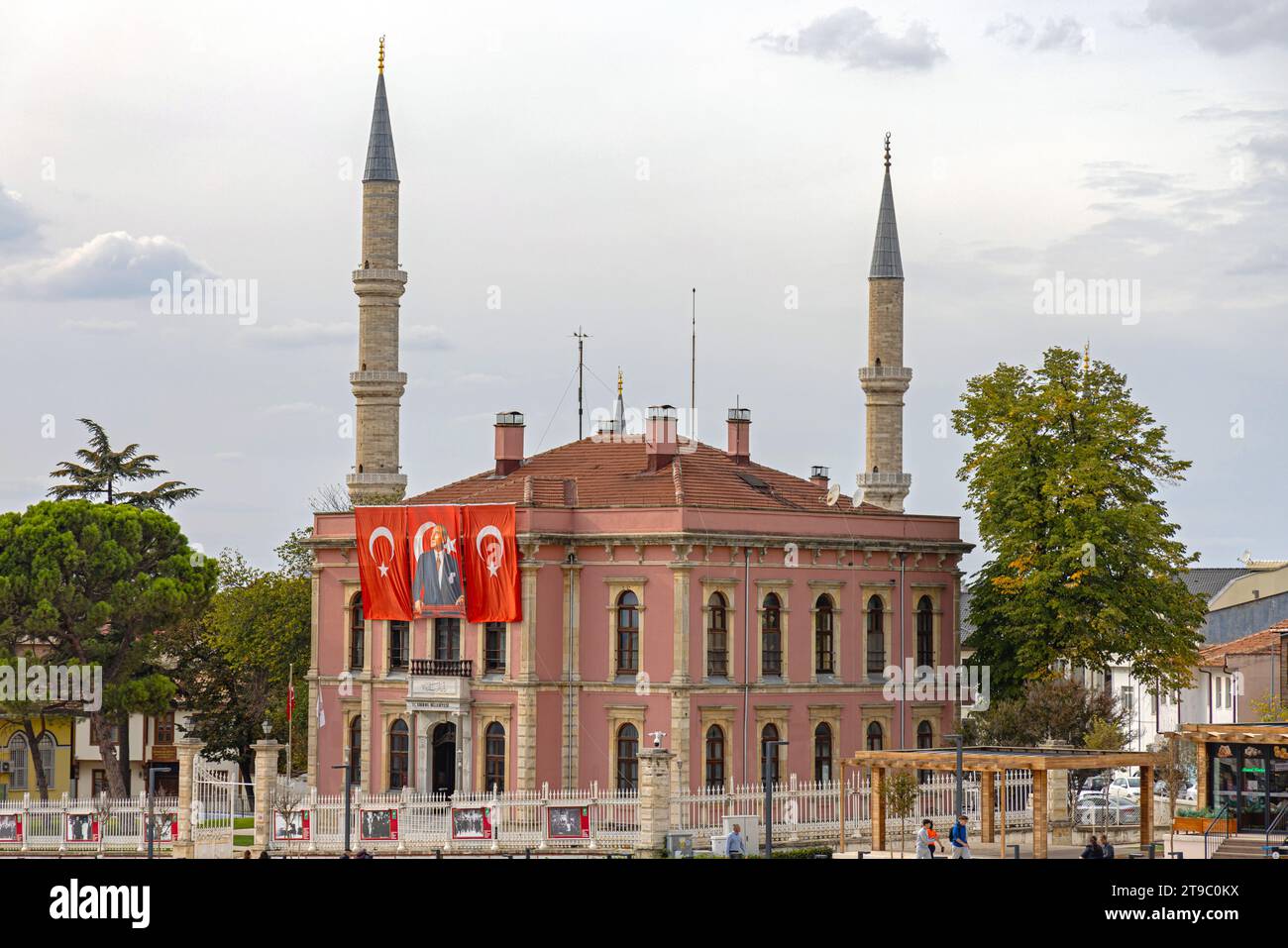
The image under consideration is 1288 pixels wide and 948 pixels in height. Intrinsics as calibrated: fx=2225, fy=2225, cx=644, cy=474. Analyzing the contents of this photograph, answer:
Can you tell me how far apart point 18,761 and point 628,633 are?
24.6 meters

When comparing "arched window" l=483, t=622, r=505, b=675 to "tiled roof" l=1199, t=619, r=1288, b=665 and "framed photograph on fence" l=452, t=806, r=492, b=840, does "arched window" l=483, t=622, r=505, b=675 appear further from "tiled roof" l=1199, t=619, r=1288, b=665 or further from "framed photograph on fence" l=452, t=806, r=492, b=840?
"tiled roof" l=1199, t=619, r=1288, b=665

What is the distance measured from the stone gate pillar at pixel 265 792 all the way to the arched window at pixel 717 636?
1017cm

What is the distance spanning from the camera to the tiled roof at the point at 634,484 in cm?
5103

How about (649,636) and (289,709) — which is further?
(289,709)

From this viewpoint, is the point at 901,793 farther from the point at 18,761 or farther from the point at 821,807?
the point at 18,761

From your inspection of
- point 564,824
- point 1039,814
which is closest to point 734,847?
point 564,824

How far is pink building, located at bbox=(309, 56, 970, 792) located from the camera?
49.4 metres

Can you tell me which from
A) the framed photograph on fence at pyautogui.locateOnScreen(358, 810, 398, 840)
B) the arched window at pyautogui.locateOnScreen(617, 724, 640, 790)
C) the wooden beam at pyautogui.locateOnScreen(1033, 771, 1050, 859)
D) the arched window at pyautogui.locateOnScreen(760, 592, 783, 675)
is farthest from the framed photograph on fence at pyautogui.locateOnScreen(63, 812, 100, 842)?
the wooden beam at pyautogui.locateOnScreen(1033, 771, 1050, 859)

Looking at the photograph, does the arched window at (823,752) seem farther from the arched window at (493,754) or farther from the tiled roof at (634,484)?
the arched window at (493,754)

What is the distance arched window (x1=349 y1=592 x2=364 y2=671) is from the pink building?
0.16ft

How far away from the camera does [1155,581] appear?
52781 mm

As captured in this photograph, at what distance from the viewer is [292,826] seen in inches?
1773

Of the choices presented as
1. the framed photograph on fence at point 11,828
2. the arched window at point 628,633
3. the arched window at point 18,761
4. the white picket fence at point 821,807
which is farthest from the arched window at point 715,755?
the arched window at point 18,761

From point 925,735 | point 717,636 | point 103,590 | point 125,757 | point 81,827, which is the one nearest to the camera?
point 81,827
